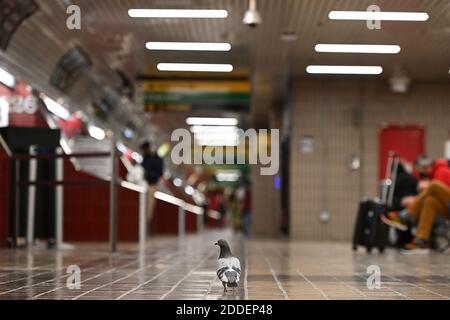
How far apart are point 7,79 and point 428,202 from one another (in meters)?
5.06

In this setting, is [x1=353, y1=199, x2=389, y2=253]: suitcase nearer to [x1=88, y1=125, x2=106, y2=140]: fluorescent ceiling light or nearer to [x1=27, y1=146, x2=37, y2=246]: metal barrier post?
[x1=27, y1=146, x2=37, y2=246]: metal barrier post

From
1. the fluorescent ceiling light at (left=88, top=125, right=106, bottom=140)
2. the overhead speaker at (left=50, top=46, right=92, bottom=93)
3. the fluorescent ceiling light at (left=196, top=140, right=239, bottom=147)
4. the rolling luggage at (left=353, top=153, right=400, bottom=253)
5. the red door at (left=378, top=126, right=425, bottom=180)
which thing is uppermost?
the overhead speaker at (left=50, top=46, right=92, bottom=93)

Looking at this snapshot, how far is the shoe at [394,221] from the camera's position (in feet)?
33.2

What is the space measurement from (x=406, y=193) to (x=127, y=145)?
577 centimetres

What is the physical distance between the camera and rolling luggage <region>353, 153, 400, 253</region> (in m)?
9.75

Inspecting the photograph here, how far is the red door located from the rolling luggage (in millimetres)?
117

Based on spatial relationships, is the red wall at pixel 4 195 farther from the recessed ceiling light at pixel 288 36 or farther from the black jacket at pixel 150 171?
the recessed ceiling light at pixel 288 36

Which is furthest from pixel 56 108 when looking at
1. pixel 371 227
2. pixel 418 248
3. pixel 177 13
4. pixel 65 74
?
pixel 177 13

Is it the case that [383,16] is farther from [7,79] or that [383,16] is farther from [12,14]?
[7,79]

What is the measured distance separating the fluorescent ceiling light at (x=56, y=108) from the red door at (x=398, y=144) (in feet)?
14.9

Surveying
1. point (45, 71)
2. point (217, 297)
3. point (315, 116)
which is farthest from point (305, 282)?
point (45, 71)

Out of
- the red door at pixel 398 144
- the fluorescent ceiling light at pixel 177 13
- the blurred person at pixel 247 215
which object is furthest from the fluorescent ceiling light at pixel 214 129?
the blurred person at pixel 247 215

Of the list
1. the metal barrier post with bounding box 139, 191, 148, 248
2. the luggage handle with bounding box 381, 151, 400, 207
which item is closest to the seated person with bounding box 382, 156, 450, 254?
the luggage handle with bounding box 381, 151, 400, 207

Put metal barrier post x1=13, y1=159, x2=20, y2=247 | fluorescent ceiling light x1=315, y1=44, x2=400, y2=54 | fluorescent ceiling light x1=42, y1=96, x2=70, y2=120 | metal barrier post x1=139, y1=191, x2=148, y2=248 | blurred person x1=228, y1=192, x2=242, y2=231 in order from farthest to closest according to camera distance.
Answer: blurred person x1=228, y1=192, x2=242, y2=231 < fluorescent ceiling light x1=42, y1=96, x2=70, y2=120 < metal barrier post x1=139, y1=191, x2=148, y2=248 < metal barrier post x1=13, y1=159, x2=20, y2=247 < fluorescent ceiling light x1=315, y1=44, x2=400, y2=54
